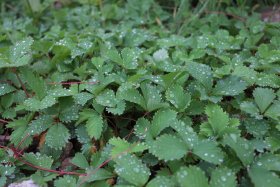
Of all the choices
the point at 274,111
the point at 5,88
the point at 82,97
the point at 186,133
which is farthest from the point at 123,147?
the point at 5,88

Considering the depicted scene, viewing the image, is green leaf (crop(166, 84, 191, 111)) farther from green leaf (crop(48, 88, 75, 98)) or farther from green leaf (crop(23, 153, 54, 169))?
green leaf (crop(23, 153, 54, 169))

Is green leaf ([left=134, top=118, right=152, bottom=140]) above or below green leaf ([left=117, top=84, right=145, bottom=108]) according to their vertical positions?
below

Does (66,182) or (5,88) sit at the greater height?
(5,88)

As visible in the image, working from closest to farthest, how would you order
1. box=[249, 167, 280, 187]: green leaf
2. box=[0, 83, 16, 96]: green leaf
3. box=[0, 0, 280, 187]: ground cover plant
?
box=[249, 167, 280, 187]: green leaf < box=[0, 0, 280, 187]: ground cover plant < box=[0, 83, 16, 96]: green leaf

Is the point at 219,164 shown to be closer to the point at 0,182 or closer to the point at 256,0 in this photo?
the point at 0,182

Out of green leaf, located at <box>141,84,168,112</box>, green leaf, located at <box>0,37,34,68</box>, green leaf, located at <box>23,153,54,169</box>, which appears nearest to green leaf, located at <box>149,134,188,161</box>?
green leaf, located at <box>141,84,168,112</box>

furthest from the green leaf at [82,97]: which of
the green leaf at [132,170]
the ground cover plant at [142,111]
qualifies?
the green leaf at [132,170]

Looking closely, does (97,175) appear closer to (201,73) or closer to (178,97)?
(178,97)
